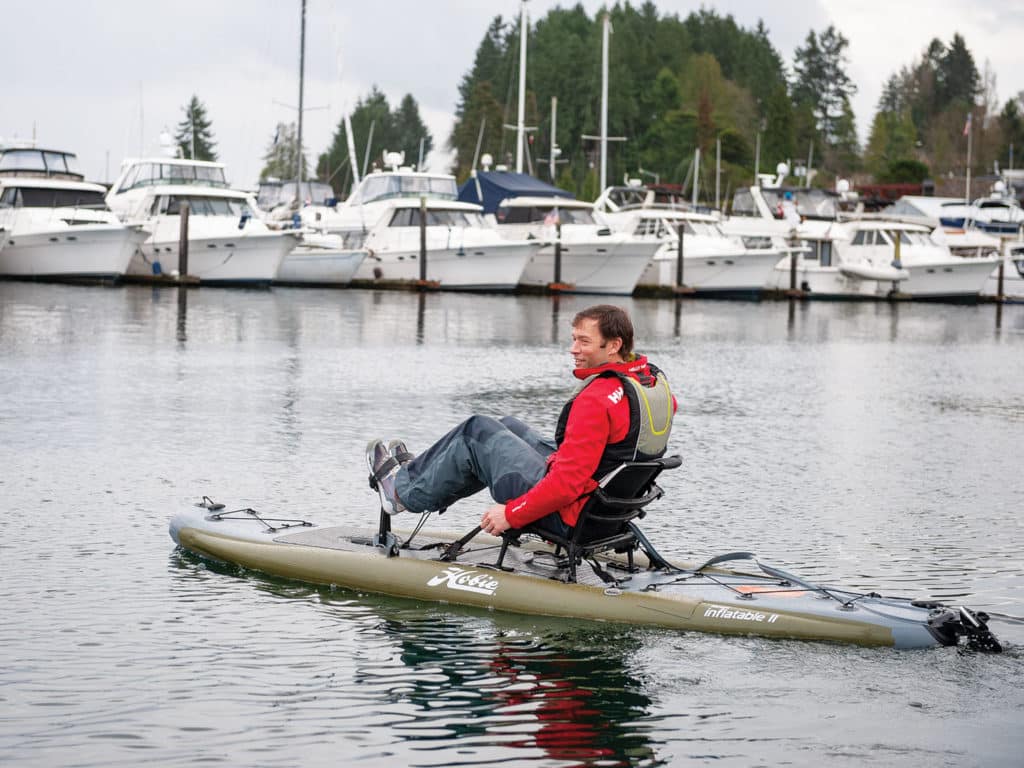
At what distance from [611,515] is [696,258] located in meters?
40.6

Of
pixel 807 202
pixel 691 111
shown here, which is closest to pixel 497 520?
pixel 807 202

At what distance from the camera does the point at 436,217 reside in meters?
45.4

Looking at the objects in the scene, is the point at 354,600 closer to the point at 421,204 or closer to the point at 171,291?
the point at 171,291

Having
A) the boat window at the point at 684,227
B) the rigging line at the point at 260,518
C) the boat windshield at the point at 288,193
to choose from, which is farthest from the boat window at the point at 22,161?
the rigging line at the point at 260,518

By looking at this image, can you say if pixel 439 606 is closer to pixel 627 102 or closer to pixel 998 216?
pixel 998 216

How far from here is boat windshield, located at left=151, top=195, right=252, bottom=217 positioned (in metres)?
43.2

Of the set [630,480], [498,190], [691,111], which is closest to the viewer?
[630,480]

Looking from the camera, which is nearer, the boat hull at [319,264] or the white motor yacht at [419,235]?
the white motor yacht at [419,235]

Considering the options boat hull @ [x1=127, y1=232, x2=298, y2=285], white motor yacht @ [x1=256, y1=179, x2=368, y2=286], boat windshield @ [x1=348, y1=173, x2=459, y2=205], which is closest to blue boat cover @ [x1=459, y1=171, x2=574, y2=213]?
boat windshield @ [x1=348, y1=173, x2=459, y2=205]

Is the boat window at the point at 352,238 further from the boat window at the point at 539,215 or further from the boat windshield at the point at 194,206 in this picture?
the boat window at the point at 539,215

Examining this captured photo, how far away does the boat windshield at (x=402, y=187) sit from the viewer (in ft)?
152

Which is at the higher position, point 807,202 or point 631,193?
point 631,193

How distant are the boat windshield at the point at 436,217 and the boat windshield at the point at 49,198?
8767 mm

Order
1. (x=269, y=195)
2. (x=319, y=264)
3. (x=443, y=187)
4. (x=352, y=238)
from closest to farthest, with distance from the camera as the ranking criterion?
(x=319, y=264)
(x=352, y=238)
(x=443, y=187)
(x=269, y=195)
